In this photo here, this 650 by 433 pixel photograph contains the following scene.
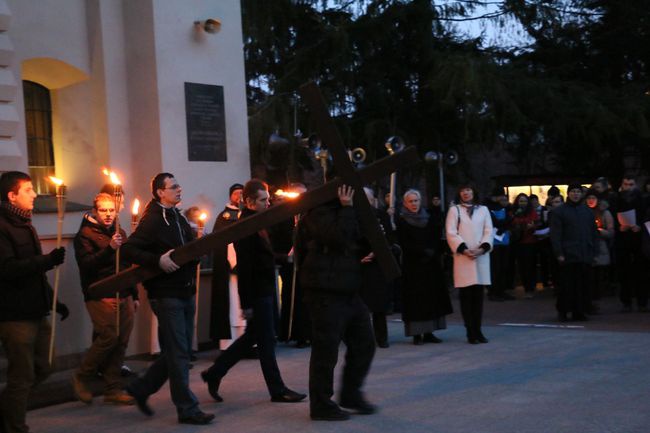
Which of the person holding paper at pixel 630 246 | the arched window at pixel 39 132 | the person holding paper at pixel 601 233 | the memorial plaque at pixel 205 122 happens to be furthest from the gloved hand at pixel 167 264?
the person holding paper at pixel 601 233

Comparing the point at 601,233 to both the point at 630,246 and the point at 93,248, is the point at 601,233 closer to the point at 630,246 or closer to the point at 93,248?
the point at 630,246

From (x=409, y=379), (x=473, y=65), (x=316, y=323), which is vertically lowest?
(x=409, y=379)

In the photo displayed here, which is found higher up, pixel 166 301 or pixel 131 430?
pixel 166 301

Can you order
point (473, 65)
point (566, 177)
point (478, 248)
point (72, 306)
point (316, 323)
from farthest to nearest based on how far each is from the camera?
point (566, 177)
point (473, 65)
point (478, 248)
point (72, 306)
point (316, 323)

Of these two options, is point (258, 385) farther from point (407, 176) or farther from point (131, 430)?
point (407, 176)

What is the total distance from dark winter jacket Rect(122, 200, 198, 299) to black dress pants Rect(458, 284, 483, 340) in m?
4.51

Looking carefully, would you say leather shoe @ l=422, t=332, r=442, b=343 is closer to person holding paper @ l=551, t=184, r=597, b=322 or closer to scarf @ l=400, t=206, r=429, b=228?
scarf @ l=400, t=206, r=429, b=228

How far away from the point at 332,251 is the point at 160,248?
133 cm

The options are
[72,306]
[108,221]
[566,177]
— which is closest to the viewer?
[108,221]

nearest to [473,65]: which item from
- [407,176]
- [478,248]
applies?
[407,176]

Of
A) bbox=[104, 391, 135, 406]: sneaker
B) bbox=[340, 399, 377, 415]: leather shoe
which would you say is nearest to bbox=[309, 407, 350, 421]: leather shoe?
bbox=[340, 399, 377, 415]: leather shoe

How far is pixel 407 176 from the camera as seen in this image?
23156mm

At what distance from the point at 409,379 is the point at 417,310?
259 cm

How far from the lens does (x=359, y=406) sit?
7.22 m
